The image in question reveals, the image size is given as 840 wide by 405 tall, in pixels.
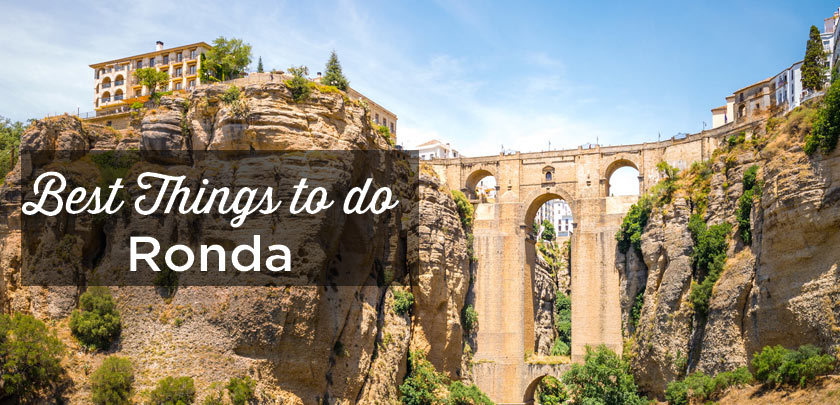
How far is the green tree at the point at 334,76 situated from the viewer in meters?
57.0

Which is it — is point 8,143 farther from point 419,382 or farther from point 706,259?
point 706,259

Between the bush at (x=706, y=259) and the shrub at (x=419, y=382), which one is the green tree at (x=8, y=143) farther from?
the bush at (x=706, y=259)

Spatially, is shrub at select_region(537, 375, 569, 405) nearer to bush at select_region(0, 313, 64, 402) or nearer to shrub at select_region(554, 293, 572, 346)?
shrub at select_region(554, 293, 572, 346)

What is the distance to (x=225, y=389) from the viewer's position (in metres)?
41.8

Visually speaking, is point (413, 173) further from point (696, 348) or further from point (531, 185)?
point (696, 348)

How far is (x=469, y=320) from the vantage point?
66.0 meters

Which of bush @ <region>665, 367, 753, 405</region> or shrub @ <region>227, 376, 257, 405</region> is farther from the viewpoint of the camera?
bush @ <region>665, 367, 753, 405</region>

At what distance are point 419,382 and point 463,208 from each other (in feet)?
53.2

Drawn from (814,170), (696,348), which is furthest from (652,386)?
(814,170)

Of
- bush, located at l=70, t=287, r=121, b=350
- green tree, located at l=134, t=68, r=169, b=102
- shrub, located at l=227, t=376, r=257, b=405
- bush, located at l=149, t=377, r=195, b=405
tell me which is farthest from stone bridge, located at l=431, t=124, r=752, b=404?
bush, located at l=70, t=287, r=121, b=350

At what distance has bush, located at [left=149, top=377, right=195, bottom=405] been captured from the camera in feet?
132

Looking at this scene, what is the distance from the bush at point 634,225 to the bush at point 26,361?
1537 inches

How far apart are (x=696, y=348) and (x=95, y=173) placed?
3742 centimetres

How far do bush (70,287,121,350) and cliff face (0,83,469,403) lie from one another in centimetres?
49
